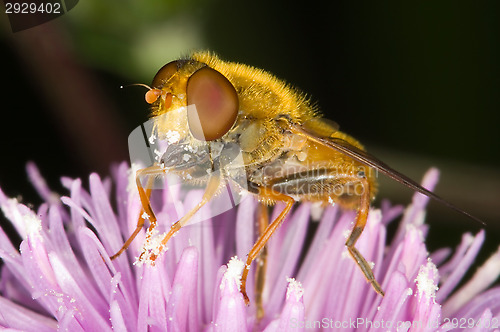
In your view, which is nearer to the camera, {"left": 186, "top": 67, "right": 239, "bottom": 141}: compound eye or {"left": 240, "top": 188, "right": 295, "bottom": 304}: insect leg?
{"left": 186, "top": 67, "right": 239, "bottom": 141}: compound eye

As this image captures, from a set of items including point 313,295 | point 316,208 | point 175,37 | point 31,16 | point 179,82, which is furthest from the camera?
point 175,37

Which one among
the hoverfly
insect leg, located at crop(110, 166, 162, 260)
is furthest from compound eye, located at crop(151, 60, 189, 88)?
insect leg, located at crop(110, 166, 162, 260)

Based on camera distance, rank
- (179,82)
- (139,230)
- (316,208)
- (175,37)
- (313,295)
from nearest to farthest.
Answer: (179,82) < (139,230) < (313,295) < (316,208) < (175,37)

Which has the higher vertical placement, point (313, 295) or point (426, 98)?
point (426, 98)

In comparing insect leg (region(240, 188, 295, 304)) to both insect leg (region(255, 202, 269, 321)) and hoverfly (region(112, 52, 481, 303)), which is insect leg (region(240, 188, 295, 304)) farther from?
insect leg (region(255, 202, 269, 321))

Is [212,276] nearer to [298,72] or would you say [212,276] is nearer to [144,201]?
[144,201]

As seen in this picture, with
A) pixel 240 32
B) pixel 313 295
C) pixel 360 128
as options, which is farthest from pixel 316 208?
pixel 240 32

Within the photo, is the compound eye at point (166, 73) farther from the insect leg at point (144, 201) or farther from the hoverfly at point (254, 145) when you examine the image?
the insect leg at point (144, 201)

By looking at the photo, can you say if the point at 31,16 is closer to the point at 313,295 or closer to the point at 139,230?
the point at 139,230

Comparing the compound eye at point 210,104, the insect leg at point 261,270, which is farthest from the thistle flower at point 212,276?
the compound eye at point 210,104
